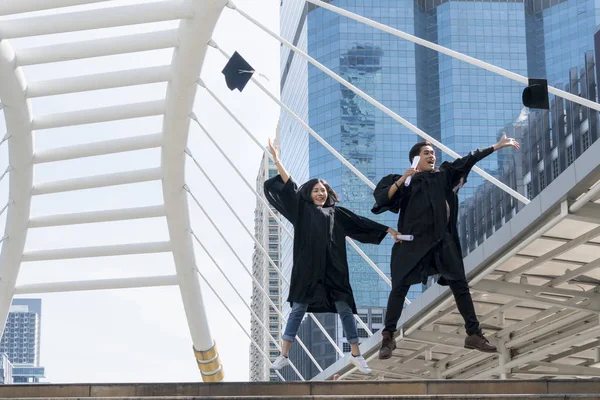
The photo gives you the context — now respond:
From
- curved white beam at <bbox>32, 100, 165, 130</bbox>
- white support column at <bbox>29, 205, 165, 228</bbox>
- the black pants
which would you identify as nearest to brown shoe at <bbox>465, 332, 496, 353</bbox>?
the black pants

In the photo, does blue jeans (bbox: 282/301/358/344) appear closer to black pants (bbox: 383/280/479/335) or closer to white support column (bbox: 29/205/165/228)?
black pants (bbox: 383/280/479/335)

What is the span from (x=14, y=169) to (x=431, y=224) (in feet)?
42.8

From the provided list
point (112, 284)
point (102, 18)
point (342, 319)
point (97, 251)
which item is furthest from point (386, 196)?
point (112, 284)

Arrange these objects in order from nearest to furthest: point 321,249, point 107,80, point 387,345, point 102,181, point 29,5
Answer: point 387,345 < point 321,249 < point 29,5 < point 107,80 < point 102,181

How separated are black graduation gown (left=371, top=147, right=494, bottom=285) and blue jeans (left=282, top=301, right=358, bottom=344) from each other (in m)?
0.52

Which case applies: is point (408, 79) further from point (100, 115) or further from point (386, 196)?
point (386, 196)

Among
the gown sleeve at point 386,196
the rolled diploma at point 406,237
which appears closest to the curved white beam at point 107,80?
the gown sleeve at point 386,196

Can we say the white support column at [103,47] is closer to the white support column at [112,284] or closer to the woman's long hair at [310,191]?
the white support column at [112,284]

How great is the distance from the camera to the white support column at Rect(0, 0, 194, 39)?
16031 mm

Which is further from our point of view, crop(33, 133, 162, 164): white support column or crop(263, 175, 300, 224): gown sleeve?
crop(33, 133, 162, 164): white support column

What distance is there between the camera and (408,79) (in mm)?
103188

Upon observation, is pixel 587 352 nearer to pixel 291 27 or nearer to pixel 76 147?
pixel 76 147

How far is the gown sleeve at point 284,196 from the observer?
9.44 meters

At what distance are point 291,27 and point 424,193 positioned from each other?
4033 inches
